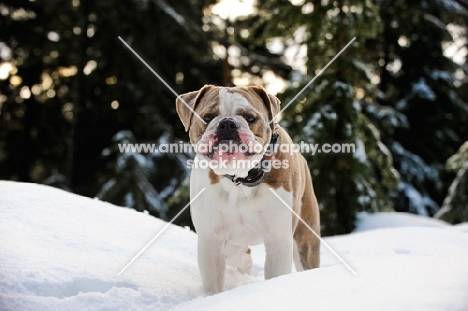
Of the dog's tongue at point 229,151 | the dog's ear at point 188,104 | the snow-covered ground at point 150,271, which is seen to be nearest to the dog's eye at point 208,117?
the dog's ear at point 188,104

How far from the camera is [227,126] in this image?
2986 mm

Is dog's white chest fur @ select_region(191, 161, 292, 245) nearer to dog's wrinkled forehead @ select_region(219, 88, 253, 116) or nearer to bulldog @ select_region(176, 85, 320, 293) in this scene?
bulldog @ select_region(176, 85, 320, 293)

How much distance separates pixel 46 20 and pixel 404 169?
11.6 m

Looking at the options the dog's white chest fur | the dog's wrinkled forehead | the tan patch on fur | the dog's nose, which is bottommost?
the dog's white chest fur

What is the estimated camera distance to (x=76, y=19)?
44.1ft

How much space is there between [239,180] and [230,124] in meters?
0.40

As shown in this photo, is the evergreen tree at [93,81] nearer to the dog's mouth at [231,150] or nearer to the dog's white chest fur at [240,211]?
the dog's white chest fur at [240,211]

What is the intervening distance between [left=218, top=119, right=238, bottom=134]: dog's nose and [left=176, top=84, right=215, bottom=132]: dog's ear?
448mm

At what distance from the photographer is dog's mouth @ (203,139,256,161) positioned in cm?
295

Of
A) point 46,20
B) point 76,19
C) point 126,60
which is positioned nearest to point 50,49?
point 46,20

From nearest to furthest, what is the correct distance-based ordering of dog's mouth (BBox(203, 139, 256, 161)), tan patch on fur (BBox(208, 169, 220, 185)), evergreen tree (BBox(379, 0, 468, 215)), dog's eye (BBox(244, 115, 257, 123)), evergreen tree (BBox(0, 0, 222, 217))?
dog's mouth (BBox(203, 139, 256, 161)), dog's eye (BBox(244, 115, 257, 123)), tan patch on fur (BBox(208, 169, 220, 185)), evergreen tree (BBox(0, 0, 222, 217)), evergreen tree (BBox(379, 0, 468, 215))

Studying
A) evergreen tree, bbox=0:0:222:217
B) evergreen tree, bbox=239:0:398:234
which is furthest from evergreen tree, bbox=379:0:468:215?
evergreen tree, bbox=239:0:398:234

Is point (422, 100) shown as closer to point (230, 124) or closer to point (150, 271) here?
point (230, 124)

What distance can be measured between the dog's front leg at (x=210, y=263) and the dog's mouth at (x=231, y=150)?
0.70m
